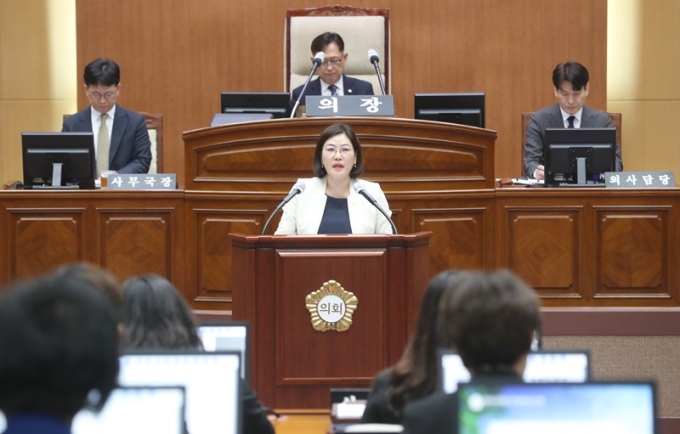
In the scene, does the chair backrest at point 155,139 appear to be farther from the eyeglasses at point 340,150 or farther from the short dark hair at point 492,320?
the short dark hair at point 492,320

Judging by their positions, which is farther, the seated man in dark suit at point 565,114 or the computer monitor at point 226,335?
the seated man in dark suit at point 565,114

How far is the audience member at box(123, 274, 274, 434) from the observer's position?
8.87 feet

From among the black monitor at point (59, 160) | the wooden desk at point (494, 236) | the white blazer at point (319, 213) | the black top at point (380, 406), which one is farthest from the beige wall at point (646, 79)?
the black top at point (380, 406)

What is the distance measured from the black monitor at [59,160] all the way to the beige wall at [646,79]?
16.4 feet

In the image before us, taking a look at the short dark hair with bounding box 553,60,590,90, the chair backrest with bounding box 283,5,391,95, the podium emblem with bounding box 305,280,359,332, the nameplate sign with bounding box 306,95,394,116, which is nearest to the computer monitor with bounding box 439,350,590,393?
the podium emblem with bounding box 305,280,359,332

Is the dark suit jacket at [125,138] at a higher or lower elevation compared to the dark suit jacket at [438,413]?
higher

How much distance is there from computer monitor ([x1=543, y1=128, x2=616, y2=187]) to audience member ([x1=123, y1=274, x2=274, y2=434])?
3.72 meters

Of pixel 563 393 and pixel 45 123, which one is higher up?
pixel 45 123

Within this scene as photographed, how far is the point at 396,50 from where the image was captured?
30.2ft

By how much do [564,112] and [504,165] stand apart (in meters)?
1.98

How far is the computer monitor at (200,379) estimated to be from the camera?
2508mm

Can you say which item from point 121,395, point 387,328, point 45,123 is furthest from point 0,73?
point 121,395

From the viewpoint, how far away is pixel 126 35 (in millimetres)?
9227

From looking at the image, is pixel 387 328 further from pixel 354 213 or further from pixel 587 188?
pixel 587 188
